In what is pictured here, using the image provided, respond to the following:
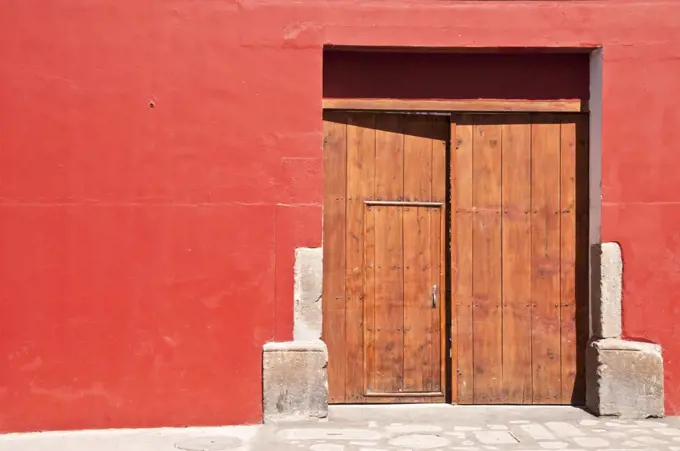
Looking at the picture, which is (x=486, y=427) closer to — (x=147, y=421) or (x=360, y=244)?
(x=360, y=244)

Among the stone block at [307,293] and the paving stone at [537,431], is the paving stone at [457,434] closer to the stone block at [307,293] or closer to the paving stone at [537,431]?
the paving stone at [537,431]

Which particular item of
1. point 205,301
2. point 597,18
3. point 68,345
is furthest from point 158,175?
point 597,18

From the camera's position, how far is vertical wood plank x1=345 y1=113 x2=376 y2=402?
6.07 m

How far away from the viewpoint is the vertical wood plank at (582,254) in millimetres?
6105

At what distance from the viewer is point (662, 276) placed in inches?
231

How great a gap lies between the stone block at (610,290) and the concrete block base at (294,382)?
2008mm

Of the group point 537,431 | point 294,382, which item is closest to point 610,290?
point 537,431

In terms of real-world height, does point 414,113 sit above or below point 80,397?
above

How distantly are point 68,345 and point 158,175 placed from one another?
4.30ft

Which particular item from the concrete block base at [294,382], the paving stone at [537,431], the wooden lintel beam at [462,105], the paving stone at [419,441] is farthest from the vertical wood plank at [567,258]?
the concrete block base at [294,382]

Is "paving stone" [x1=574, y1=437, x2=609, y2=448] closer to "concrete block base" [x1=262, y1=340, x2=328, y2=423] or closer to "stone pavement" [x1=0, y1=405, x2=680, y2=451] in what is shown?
"stone pavement" [x1=0, y1=405, x2=680, y2=451]

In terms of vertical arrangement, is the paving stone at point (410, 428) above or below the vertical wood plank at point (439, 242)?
below

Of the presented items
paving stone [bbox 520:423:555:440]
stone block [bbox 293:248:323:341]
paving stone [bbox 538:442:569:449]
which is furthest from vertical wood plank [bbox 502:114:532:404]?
stone block [bbox 293:248:323:341]

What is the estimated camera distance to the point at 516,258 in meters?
6.14
